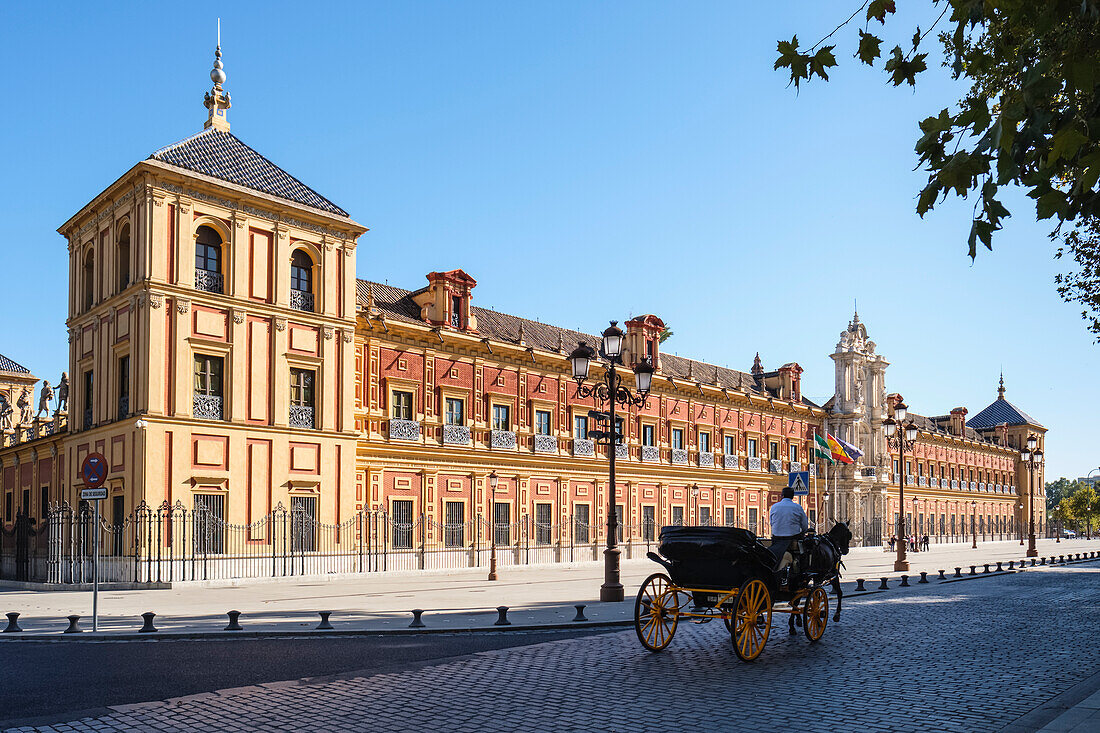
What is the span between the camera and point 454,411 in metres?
33.9

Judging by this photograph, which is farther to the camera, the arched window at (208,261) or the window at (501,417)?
the window at (501,417)

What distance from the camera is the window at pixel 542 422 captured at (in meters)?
37.3

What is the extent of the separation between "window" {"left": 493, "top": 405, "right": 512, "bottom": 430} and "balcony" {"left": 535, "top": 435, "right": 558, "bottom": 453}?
156cm

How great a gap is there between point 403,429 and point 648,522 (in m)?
14.7

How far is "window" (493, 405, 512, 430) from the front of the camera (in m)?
35.4

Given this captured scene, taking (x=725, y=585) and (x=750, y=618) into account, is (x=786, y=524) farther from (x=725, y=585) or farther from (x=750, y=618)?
(x=750, y=618)

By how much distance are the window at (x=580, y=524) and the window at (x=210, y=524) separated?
1609 centimetres

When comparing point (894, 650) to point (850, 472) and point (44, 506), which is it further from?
point (850, 472)

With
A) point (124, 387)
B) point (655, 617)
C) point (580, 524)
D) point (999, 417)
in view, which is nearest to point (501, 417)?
point (580, 524)

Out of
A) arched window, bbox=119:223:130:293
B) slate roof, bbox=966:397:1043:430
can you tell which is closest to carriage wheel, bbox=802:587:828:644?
arched window, bbox=119:223:130:293

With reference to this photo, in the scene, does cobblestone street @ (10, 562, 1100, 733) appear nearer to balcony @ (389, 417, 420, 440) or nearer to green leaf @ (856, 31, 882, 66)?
green leaf @ (856, 31, 882, 66)

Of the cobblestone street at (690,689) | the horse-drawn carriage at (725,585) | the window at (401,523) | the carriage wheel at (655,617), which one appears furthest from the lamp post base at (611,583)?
the window at (401,523)

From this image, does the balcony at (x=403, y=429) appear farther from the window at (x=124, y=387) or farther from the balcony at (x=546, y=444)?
the window at (x=124, y=387)

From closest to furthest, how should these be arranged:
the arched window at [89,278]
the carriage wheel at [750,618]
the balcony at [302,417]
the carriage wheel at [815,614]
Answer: the carriage wheel at [750,618] → the carriage wheel at [815,614] → the balcony at [302,417] → the arched window at [89,278]
